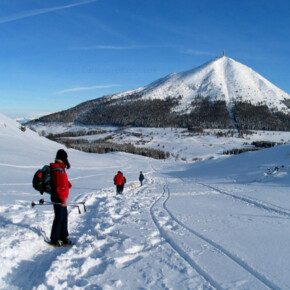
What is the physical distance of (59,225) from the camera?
21.6 ft

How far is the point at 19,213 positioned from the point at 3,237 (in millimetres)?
2907

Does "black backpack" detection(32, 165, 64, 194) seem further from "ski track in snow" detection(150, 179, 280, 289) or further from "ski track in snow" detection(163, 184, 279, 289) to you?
"ski track in snow" detection(163, 184, 279, 289)

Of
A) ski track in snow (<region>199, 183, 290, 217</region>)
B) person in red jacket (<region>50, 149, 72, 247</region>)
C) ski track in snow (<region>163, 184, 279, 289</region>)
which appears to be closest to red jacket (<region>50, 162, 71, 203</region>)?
person in red jacket (<region>50, 149, 72, 247</region>)

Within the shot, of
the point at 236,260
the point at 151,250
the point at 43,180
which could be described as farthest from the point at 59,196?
the point at 236,260

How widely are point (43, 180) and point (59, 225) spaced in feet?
4.07

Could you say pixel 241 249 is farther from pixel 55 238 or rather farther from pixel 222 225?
pixel 55 238

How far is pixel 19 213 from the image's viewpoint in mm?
9141

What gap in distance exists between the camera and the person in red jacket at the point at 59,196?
6453 mm

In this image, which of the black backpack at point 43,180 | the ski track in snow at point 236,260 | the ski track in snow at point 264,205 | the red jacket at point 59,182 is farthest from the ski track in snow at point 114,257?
the ski track in snow at point 264,205

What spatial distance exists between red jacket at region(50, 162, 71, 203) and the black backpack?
8cm

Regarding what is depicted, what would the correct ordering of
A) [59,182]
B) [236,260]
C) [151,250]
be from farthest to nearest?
[59,182]
[151,250]
[236,260]

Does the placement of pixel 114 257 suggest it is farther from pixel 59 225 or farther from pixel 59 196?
pixel 59 196

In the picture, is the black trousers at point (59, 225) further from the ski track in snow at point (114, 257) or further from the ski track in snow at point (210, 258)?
the ski track in snow at point (210, 258)

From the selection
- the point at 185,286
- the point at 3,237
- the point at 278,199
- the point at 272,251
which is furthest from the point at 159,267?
the point at 278,199
